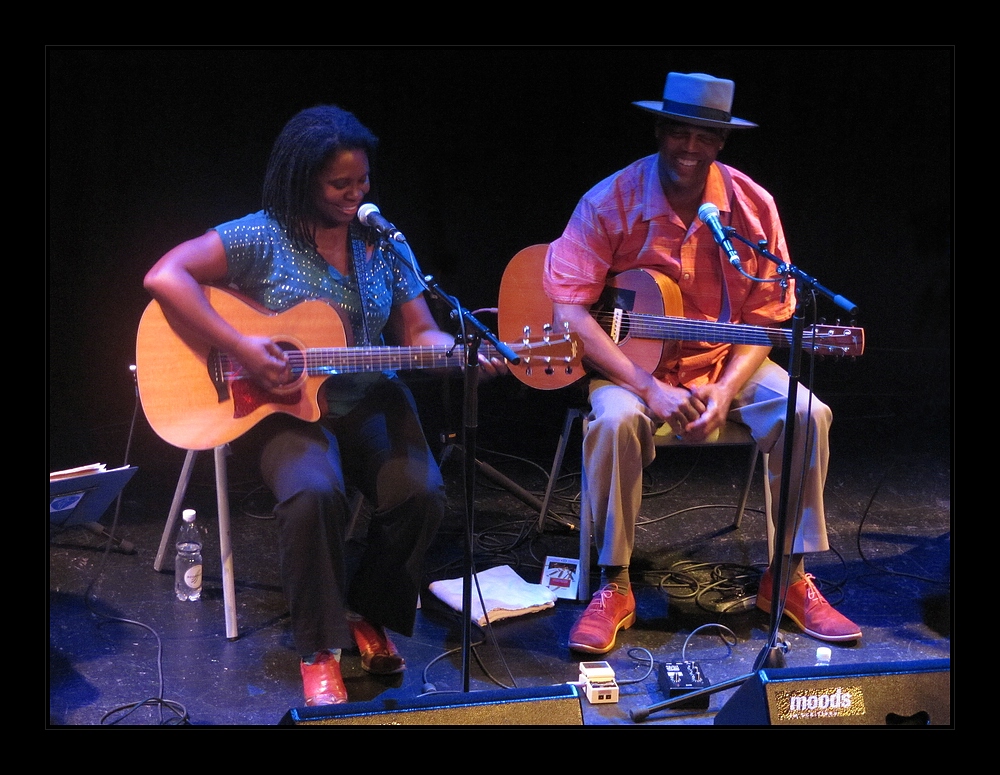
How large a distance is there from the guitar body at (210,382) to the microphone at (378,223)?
52 cm

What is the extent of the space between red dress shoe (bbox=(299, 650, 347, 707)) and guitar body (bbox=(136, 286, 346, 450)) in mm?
716

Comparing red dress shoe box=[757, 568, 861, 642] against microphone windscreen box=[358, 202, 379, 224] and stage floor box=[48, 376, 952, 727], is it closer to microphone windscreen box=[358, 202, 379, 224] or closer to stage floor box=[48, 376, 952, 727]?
stage floor box=[48, 376, 952, 727]

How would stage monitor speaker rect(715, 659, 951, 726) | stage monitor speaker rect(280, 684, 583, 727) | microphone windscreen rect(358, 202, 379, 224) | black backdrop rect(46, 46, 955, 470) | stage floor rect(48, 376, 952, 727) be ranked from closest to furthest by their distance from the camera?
1. stage monitor speaker rect(280, 684, 583, 727)
2. stage monitor speaker rect(715, 659, 951, 726)
3. microphone windscreen rect(358, 202, 379, 224)
4. stage floor rect(48, 376, 952, 727)
5. black backdrop rect(46, 46, 955, 470)

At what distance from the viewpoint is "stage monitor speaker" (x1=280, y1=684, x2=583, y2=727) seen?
213 centimetres

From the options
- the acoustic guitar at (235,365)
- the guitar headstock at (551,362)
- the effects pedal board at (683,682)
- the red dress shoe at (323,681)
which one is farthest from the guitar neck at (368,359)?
the effects pedal board at (683,682)

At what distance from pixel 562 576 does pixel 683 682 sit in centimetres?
85

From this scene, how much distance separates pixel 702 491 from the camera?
15.5 ft

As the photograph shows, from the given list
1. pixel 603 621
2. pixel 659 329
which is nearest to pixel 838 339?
pixel 659 329

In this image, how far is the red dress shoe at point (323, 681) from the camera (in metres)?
2.96

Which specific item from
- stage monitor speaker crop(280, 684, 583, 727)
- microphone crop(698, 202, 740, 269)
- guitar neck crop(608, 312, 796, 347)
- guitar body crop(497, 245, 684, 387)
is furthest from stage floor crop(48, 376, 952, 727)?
microphone crop(698, 202, 740, 269)

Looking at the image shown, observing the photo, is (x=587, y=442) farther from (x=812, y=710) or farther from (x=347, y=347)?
(x=812, y=710)

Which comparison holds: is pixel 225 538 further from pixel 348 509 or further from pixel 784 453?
pixel 784 453

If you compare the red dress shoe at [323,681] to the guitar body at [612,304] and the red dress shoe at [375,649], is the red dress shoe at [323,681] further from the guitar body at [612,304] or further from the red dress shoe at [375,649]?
the guitar body at [612,304]
